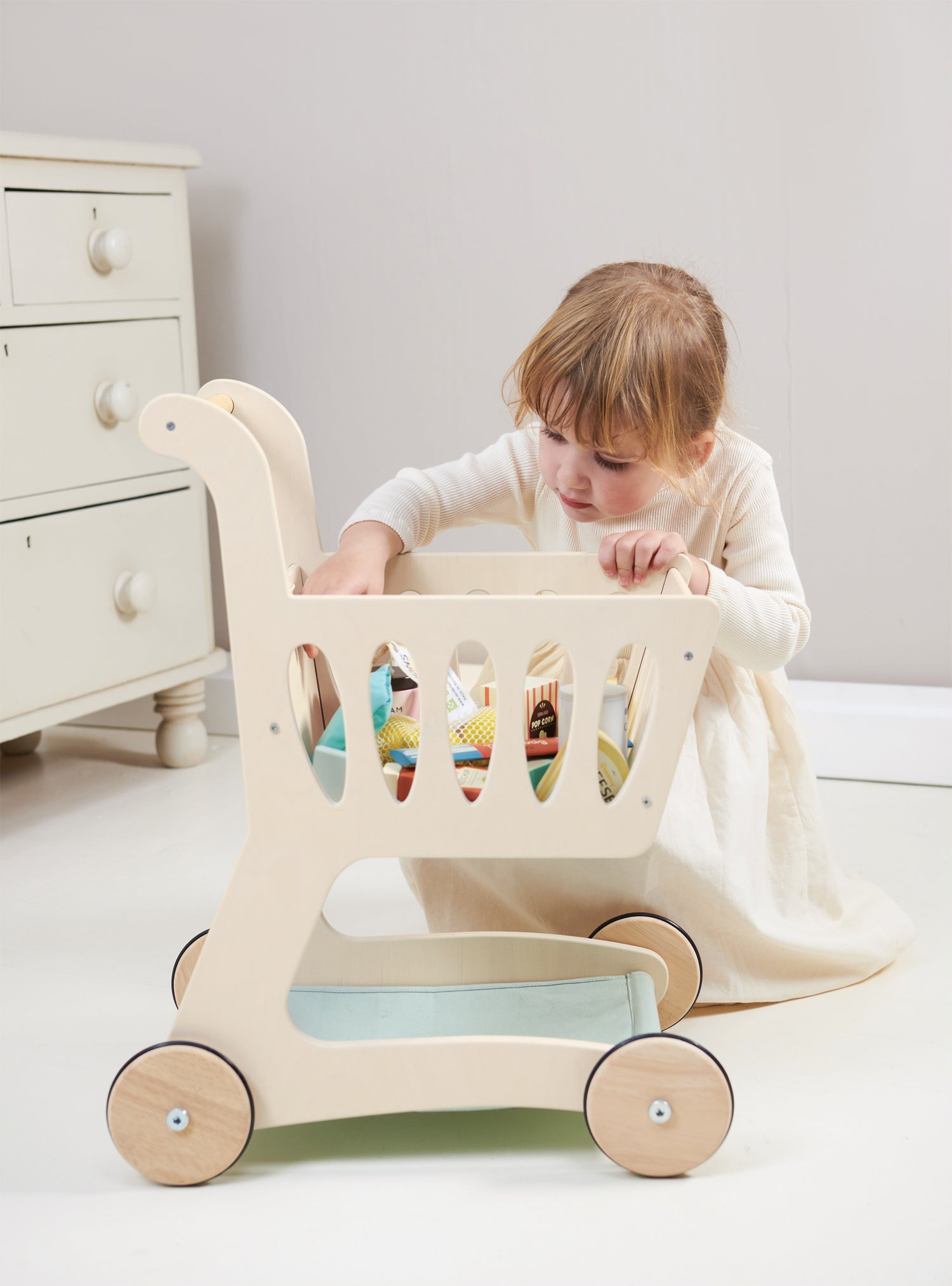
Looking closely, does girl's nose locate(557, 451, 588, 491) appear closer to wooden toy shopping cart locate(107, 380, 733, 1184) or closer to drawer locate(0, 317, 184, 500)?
wooden toy shopping cart locate(107, 380, 733, 1184)

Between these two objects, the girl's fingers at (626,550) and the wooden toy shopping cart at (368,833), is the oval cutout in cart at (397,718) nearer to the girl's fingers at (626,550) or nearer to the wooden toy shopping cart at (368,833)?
the wooden toy shopping cart at (368,833)

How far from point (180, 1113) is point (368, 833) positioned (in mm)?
211

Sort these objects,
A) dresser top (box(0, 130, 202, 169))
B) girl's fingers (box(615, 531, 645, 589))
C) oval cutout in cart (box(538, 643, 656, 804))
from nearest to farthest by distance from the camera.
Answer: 1. oval cutout in cart (box(538, 643, 656, 804))
2. girl's fingers (box(615, 531, 645, 589))
3. dresser top (box(0, 130, 202, 169))

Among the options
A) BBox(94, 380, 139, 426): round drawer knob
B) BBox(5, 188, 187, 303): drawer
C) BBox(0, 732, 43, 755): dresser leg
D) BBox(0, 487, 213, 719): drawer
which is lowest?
BBox(0, 732, 43, 755): dresser leg

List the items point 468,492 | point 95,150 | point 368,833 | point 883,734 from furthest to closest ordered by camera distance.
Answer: point 883,734 → point 95,150 → point 468,492 → point 368,833

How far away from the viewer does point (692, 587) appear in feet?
3.08

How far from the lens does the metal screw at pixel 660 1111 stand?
2.57 ft

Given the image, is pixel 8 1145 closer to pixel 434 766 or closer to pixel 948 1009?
pixel 434 766

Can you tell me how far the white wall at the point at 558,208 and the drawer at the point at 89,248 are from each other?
A: 273mm

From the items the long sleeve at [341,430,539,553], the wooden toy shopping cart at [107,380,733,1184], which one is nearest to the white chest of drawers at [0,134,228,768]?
the long sleeve at [341,430,539,553]

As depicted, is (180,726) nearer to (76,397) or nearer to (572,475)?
(76,397)

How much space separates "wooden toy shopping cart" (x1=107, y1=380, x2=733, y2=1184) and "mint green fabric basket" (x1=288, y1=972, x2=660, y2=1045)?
0.07 metres

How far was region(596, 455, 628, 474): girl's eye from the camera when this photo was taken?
973 millimetres

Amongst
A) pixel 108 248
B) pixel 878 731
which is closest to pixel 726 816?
pixel 878 731
